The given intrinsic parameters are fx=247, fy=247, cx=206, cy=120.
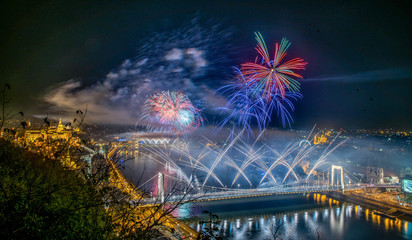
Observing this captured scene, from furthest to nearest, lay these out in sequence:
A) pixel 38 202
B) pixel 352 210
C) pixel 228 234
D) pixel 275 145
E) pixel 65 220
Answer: pixel 275 145 < pixel 352 210 < pixel 228 234 < pixel 38 202 < pixel 65 220

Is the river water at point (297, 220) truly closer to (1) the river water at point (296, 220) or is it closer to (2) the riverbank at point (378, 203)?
(1) the river water at point (296, 220)

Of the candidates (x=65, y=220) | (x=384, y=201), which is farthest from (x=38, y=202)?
(x=384, y=201)

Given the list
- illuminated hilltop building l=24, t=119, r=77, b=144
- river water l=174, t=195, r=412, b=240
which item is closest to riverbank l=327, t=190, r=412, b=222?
river water l=174, t=195, r=412, b=240

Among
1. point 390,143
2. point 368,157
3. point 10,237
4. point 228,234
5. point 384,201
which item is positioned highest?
point 390,143

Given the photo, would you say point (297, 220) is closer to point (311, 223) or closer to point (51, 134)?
point (311, 223)

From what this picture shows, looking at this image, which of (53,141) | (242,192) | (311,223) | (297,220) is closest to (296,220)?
(297,220)

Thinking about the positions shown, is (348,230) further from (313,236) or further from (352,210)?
(352,210)

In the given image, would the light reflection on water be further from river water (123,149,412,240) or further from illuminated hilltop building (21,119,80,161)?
illuminated hilltop building (21,119,80,161)
